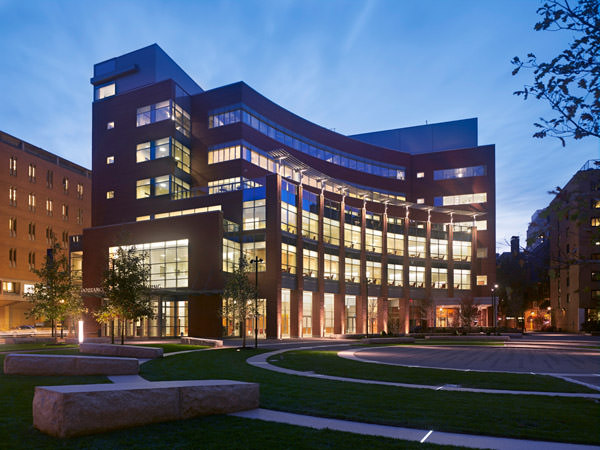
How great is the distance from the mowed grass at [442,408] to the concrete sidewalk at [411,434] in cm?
31

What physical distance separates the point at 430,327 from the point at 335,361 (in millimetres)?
55802

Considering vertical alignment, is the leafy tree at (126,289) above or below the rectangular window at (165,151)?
below

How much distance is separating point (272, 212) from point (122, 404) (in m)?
45.5

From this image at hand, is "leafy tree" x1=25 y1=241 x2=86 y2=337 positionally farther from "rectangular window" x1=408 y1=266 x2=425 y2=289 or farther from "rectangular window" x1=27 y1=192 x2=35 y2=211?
"rectangular window" x1=27 y1=192 x2=35 y2=211

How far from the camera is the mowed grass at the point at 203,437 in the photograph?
26.3ft

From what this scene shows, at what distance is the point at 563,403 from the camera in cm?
1275

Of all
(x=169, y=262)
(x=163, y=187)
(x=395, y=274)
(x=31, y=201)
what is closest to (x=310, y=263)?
(x=169, y=262)

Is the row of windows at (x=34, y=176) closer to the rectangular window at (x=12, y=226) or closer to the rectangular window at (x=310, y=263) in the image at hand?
the rectangular window at (x=12, y=226)

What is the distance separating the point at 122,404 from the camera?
9.05 meters

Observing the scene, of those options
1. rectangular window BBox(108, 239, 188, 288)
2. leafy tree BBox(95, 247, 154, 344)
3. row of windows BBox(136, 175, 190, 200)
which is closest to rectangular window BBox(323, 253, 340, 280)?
rectangular window BBox(108, 239, 188, 288)

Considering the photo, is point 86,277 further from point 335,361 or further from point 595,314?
point 595,314

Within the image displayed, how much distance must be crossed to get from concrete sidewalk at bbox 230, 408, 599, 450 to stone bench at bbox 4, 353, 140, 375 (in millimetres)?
8532

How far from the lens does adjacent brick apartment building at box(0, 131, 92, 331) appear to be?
81.6 meters

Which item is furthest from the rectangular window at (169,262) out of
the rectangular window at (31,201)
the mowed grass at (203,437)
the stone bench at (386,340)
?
the mowed grass at (203,437)
